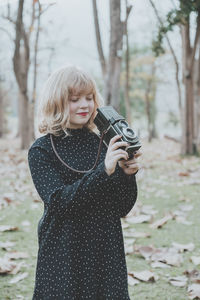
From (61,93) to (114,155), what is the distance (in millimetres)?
406

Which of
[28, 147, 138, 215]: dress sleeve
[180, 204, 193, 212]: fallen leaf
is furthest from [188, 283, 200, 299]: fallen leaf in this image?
[180, 204, 193, 212]: fallen leaf

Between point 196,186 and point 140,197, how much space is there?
1074mm

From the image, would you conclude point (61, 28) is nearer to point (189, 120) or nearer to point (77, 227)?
point (189, 120)

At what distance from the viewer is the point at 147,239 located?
11.3ft

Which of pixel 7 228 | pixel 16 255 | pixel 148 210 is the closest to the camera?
pixel 16 255

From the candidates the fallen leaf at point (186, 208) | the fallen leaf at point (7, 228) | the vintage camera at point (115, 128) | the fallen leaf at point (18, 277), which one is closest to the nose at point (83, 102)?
the vintage camera at point (115, 128)

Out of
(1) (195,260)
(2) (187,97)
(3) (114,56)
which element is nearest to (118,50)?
(3) (114,56)

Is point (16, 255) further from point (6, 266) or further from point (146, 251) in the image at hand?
point (146, 251)

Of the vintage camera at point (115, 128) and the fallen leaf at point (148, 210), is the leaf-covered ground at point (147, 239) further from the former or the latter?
the vintage camera at point (115, 128)

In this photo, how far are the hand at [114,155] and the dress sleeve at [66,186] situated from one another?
0.08ft

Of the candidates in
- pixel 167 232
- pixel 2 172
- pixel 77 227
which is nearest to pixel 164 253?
pixel 167 232

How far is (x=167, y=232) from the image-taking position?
3.59 m

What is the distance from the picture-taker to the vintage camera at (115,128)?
1.46 meters

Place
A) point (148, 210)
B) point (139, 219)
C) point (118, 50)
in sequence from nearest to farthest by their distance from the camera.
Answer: point (139, 219) < point (148, 210) < point (118, 50)
